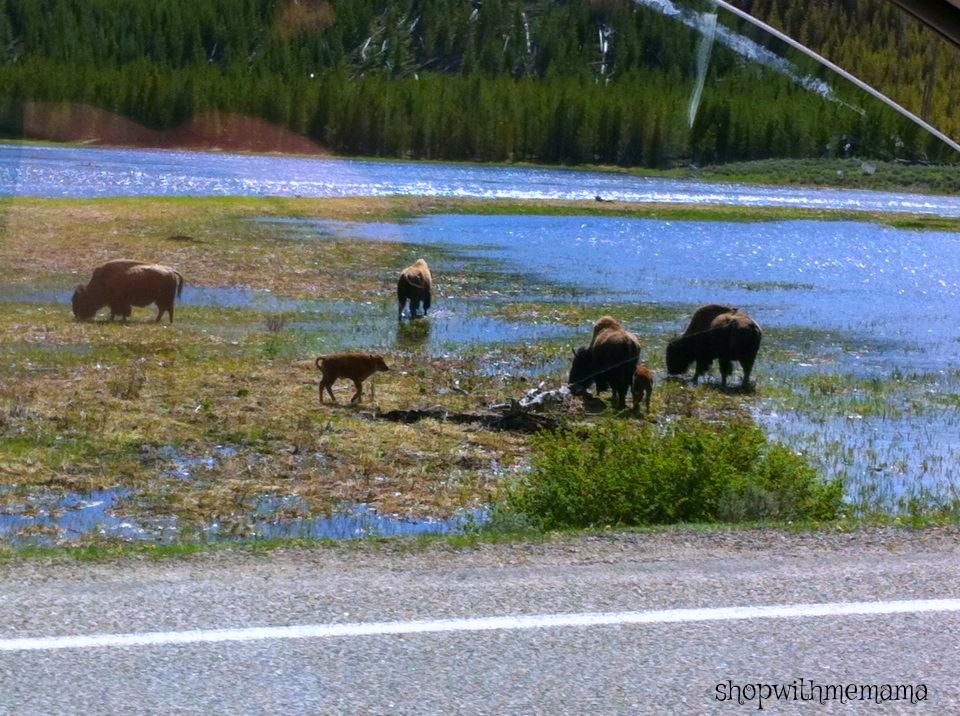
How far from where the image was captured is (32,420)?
21.7ft

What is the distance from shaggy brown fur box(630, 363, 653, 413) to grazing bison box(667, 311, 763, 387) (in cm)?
12

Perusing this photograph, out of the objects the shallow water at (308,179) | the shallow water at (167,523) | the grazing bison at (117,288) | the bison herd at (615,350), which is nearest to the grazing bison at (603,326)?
the bison herd at (615,350)

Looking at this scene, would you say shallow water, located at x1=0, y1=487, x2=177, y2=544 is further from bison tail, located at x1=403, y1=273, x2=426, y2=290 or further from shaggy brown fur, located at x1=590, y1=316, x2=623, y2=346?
shaggy brown fur, located at x1=590, y1=316, x2=623, y2=346

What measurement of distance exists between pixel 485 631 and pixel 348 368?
218cm

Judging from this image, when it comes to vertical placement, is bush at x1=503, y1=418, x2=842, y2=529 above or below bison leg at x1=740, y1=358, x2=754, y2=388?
below

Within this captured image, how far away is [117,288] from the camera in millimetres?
6539

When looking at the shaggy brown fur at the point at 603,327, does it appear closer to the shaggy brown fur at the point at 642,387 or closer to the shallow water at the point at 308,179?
the shaggy brown fur at the point at 642,387

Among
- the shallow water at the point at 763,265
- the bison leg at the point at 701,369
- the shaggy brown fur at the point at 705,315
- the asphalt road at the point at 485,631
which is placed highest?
the shallow water at the point at 763,265

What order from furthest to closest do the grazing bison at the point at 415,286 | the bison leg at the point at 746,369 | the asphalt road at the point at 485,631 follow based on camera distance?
the bison leg at the point at 746,369 → the grazing bison at the point at 415,286 → the asphalt road at the point at 485,631

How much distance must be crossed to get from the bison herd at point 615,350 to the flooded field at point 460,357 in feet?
0.20

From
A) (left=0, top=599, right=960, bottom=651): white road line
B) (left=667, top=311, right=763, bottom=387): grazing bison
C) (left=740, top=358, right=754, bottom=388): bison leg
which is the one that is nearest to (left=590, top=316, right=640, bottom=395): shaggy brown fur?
(left=667, top=311, right=763, bottom=387): grazing bison

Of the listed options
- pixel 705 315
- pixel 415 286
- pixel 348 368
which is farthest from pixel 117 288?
pixel 705 315

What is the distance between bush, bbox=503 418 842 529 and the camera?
6848 millimetres

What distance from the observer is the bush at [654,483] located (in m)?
6.85
